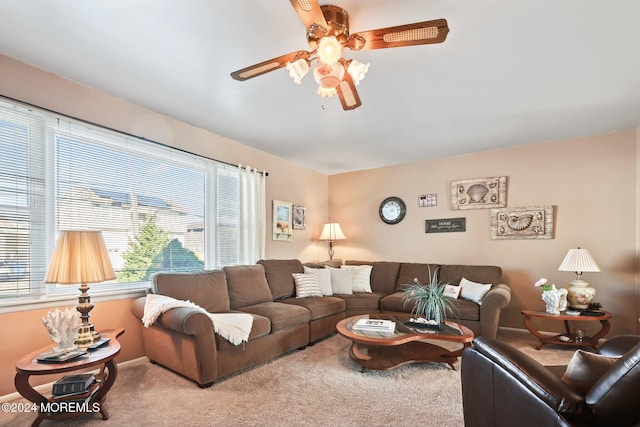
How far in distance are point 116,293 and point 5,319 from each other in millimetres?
736

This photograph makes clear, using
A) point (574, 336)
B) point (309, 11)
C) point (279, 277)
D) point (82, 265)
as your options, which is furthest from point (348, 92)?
point (574, 336)

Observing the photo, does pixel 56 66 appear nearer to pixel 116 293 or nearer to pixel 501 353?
pixel 116 293

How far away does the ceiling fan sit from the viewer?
5.02 feet

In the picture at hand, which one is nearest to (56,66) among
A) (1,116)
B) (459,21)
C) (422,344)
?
(1,116)

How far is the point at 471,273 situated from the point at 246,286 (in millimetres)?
2981

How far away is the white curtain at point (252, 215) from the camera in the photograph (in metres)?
4.25

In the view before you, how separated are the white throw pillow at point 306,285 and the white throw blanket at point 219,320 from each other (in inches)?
57.5

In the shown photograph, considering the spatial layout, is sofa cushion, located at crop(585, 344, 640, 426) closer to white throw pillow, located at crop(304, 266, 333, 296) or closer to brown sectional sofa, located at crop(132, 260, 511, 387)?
brown sectional sofa, located at crop(132, 260, 511, 387)

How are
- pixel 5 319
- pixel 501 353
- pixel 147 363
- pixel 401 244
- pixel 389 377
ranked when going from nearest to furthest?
1. pixel 501 353
2. pixel 5 319
3. pixel 389 377
4. pixel 147 363
5. pixel 401 244

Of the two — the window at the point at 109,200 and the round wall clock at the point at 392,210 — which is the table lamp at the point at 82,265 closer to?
the window at the point at 109,200

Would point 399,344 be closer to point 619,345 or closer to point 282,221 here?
point 619,345

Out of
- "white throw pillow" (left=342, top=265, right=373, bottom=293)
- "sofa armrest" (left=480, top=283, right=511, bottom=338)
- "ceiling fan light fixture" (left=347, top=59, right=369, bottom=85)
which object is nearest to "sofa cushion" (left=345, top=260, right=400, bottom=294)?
"white throw pillow" (left=342, top=265, right=373, bottom=293)

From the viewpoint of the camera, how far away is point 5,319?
230 cm

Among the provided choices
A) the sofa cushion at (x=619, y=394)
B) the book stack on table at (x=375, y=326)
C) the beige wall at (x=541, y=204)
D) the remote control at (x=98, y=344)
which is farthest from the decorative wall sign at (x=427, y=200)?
the remote control at (x=98, y=344)
